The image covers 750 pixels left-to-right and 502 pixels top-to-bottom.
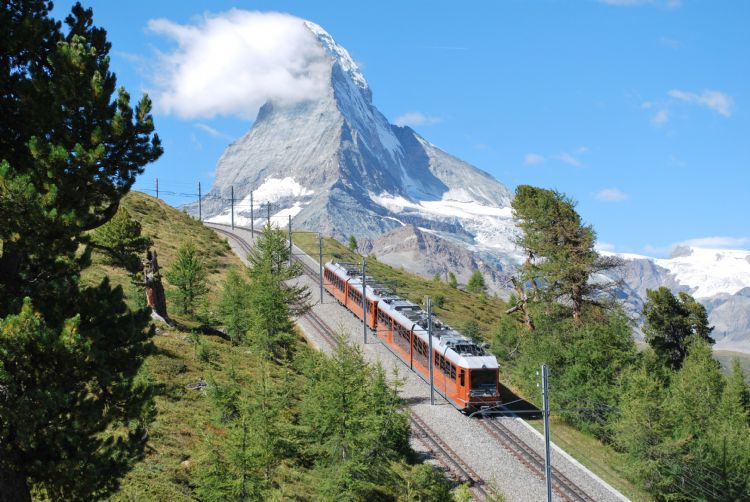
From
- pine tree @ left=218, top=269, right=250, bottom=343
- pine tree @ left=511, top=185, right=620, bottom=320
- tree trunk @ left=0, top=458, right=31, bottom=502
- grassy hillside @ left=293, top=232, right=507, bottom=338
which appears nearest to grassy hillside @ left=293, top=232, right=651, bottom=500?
grassy hillside @ left=293, top=232, right=507, bottom=338

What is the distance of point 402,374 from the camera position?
48625 mm

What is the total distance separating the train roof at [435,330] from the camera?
39.4 meters

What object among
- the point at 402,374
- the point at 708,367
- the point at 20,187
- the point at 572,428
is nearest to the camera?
the point at 20,187

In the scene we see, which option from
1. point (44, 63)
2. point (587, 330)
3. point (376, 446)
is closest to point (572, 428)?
point (587, 330)

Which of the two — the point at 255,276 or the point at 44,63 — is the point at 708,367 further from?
the point at 44,63

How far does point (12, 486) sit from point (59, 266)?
14.5ft

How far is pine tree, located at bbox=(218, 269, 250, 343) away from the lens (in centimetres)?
4809

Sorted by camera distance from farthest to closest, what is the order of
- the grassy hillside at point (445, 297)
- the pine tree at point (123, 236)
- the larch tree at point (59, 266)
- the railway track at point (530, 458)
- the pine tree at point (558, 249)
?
the grassy hillside at point (445, 297) < the pine tree at point (558, 249) < the pine tree at point (123, 236) < the railway track at point (530, 458) < the larch tree at point (59, 266)

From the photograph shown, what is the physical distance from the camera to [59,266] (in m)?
13.8

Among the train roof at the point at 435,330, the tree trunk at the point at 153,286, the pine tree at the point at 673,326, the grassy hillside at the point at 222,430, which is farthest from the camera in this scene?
the pine tree at the point at 673,326

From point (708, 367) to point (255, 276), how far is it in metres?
36.8

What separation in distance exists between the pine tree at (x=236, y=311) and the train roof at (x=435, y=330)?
11470 millimetres

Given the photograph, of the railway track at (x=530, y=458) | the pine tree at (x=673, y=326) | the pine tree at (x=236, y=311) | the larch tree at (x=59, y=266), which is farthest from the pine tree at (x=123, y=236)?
the pine tree at (x=673, y=326)

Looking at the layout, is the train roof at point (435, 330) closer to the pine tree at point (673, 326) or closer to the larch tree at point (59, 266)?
the larch tree at point (59, 266)
